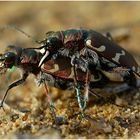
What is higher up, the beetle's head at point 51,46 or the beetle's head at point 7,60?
the beetle's head at point 51,46

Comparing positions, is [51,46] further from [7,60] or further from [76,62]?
[7,60]

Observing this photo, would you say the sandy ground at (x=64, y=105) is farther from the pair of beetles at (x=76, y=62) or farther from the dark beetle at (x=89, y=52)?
the dark beetle at (x=89, y=52)

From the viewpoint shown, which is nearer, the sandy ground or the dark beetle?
the sandy ground

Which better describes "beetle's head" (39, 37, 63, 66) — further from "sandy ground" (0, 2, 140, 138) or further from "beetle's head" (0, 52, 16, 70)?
"sandy ground" (0, 2, 140, 138)

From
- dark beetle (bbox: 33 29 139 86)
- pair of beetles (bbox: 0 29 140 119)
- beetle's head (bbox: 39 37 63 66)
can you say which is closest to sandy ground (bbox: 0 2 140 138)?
pair of beetles (bbox: 0 29 140 119)

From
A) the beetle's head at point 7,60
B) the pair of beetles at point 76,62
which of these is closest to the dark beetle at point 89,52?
the pair of beetles at point 76,62

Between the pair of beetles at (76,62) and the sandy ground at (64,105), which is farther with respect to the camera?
the pair of beetles at (76,62)

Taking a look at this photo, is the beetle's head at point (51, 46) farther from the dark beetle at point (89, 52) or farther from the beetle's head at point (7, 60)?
the beetle's head at point (7, 60)
